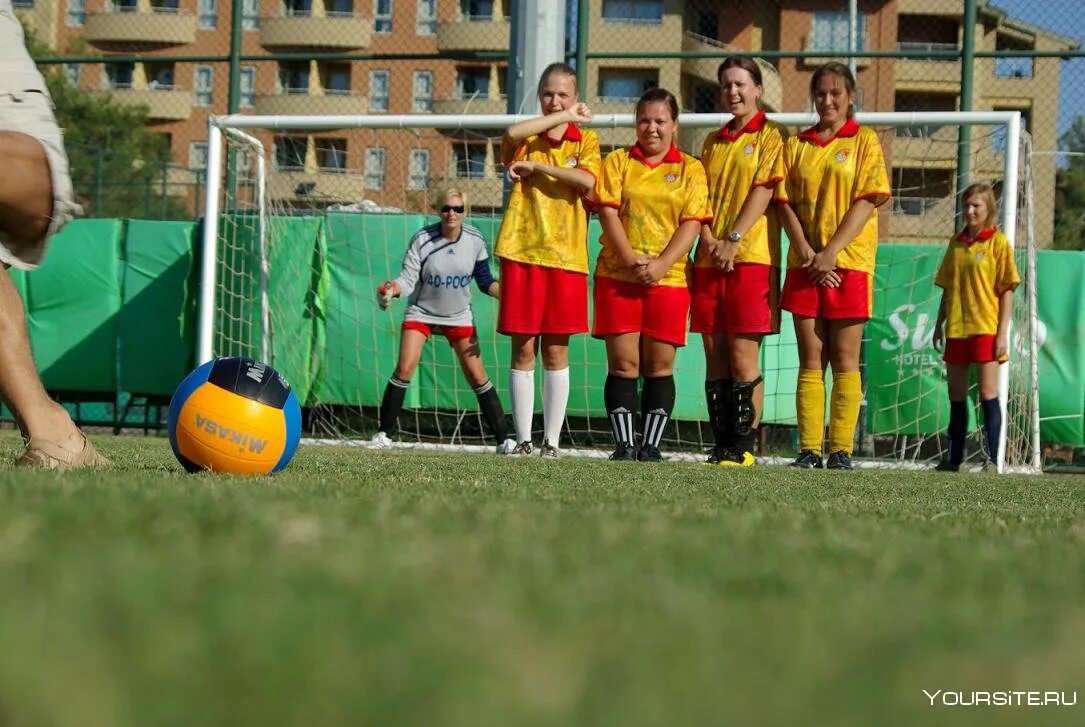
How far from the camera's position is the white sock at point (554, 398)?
7.32m

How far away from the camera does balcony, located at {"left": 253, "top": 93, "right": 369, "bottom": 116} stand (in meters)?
39.5

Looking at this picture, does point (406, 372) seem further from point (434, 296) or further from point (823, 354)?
point (823, 354)

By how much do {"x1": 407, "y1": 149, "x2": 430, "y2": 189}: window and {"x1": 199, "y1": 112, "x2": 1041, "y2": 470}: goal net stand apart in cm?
61

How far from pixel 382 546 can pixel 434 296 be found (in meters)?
6.95

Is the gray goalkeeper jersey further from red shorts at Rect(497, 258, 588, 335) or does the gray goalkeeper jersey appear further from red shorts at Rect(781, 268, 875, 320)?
red shorts at Rect(781, 268, 875, 320)

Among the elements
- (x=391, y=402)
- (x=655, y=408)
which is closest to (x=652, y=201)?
(x=655, y=408)

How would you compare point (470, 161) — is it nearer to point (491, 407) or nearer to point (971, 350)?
point (491, 407)

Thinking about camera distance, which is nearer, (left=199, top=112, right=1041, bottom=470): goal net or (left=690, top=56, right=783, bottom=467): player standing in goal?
(left=690, top=56, right=783, bottom=467): player standing in goal

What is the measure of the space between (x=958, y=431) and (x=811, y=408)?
1461 mm

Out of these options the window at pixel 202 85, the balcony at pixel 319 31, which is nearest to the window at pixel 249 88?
the window at pixel 202 85

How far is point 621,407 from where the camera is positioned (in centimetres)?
694

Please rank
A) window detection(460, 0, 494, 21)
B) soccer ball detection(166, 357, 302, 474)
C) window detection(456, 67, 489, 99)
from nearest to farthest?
soccer ball detection(166, 357, 302, 474), window detection(456, 67, 489, 99), window detection(460, 0, 494, 21)

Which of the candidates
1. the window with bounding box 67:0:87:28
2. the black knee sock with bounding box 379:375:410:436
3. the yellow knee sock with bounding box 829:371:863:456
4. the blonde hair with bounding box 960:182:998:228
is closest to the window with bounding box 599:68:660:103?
the blonde hair with bounding box 960:182:998:228

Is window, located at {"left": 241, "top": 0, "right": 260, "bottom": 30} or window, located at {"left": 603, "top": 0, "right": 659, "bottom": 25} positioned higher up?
window, located at {"left": 241, "top": 0, "right": 260, "bottom": 30}
